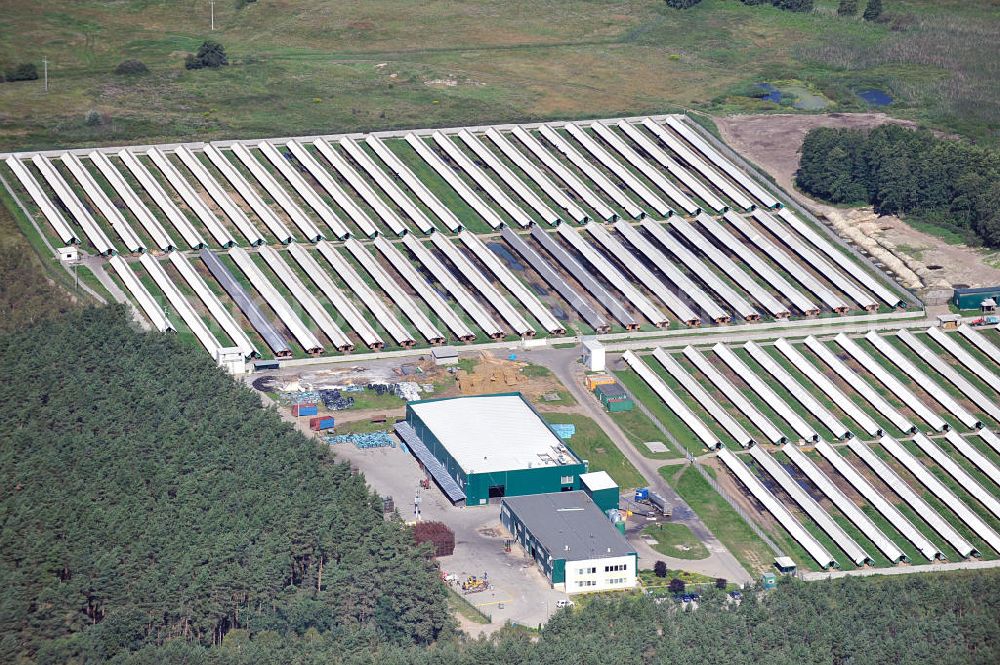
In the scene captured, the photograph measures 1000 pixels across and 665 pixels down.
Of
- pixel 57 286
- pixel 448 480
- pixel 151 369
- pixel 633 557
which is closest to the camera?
pixel 633 557

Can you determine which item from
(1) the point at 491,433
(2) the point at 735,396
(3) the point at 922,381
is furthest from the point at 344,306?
(3) the point at 922,381

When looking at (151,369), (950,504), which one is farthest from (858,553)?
(151,369)

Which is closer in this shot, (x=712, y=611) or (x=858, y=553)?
(x=712, y=611)

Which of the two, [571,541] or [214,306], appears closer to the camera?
[571,541]

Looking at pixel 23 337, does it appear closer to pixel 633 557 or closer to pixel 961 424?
pixel 633 557

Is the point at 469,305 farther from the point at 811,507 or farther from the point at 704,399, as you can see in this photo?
the point at 811,507

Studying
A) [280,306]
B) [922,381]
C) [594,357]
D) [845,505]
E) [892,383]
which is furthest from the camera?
[280,306]
